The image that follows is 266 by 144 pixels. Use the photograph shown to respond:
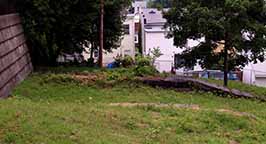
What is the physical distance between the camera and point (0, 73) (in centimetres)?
1145

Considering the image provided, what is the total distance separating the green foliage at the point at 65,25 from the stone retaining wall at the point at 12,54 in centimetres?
56

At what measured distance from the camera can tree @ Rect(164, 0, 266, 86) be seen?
14.0 metres

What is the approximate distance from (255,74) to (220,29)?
15.2m

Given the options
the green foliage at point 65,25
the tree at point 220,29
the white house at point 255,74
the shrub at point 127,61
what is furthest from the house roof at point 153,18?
the tree at point 220,29

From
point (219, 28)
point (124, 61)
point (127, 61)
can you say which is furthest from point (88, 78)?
point (124, 61)

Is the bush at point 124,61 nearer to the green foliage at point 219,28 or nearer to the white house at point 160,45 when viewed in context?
the green foliage at point 219,28

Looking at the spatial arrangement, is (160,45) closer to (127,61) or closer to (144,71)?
(127,61)

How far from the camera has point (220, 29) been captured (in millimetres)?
14031

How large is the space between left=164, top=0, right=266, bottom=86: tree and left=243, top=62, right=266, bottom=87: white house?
1262 centimetres

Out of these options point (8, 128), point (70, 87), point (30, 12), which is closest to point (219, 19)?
point (70, 87)

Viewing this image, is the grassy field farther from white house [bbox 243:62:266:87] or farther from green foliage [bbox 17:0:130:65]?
white house [bbox 243:62:266:87]

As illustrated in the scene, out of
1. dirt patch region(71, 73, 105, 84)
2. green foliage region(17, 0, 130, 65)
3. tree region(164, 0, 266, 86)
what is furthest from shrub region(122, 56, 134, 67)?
dirt patch region(71, 73, 105, 84)

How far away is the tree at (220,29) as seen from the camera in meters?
14.0

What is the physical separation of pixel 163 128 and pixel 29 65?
9451 millimetres
